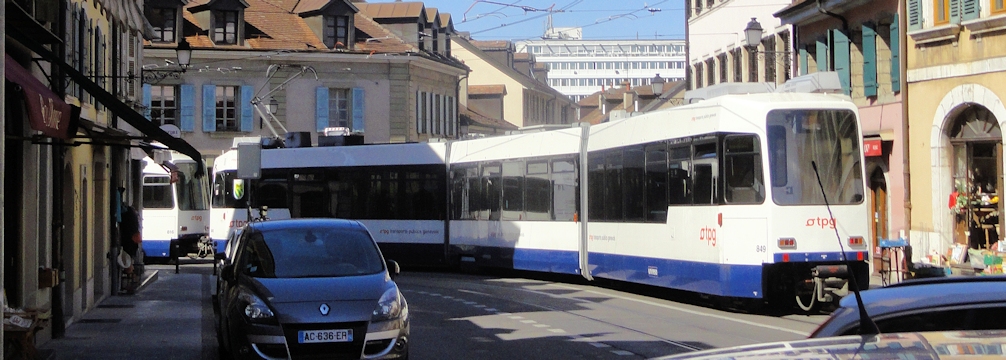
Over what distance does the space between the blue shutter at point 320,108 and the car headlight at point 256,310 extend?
136 feet

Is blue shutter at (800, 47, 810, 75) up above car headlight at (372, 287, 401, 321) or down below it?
above

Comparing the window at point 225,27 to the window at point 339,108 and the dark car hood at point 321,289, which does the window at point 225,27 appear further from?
the dark car hood at point 321,289

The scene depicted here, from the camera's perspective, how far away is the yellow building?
2270 centimetres

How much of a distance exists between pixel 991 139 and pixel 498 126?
54.4 metres

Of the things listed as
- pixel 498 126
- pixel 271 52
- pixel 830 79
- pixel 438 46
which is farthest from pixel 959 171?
pixel 498 126

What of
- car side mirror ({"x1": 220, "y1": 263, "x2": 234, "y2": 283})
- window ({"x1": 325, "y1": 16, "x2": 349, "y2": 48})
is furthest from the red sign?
window ({"x1": 325, "y1": 16, "x2": 349, "y2": 48})

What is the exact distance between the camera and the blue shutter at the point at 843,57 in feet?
96.5

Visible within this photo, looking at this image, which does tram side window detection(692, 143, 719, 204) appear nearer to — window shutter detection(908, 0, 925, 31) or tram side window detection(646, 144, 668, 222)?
tram side window detection(646, 144, 668, 222)

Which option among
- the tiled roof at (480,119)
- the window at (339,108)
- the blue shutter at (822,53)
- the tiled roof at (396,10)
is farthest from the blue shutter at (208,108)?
the blue shutter at (822,53)

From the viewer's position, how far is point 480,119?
7319cm

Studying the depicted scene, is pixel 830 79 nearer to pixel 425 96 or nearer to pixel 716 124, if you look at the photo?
pixel 716 124

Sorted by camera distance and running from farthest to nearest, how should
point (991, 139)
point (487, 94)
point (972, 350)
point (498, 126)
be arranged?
point (487, 94) < point (498, 126) < point (991, 139) < point (972, 350)

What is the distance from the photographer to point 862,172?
17.3 metres

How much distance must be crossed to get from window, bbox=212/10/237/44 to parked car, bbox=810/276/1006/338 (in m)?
48.4
